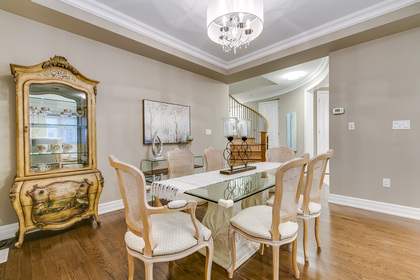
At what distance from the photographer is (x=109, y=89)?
2846 mm

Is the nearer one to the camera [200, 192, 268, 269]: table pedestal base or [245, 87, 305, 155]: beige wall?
[200, 192, 268, 269]: table pedestal base

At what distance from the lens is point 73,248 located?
1866mm

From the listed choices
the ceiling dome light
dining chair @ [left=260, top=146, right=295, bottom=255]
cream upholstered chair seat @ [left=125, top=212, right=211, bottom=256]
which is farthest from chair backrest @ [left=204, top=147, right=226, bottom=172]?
the ceiling dome light

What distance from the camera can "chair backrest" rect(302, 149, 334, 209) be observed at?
1.52m

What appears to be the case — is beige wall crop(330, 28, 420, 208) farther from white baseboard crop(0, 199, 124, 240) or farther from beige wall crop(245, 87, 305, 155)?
white baseboard crop(0, 199, 124, 240)

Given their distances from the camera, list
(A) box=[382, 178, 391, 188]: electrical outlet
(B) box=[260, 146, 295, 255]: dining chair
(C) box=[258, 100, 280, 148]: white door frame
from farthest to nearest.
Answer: (C) box=[258, 100, 280, 148]: white door frame → (B) box=[260, 146, 295, 255]: dining chair → (A) box=[382, 178, 391, 188]: electrical outlet

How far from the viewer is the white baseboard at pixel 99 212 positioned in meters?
2.06

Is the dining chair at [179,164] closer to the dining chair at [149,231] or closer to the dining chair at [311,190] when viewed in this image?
the dining chair at [149,231]

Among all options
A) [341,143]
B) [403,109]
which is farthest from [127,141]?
[403,109]

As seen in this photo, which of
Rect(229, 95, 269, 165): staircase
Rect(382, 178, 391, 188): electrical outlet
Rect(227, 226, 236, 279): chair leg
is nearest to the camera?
Rect(227, 226, 236, 279): chair leg

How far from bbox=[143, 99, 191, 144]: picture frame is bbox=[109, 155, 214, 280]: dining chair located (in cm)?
217

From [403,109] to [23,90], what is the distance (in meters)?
4.65

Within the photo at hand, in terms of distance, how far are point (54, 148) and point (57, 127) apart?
258mm

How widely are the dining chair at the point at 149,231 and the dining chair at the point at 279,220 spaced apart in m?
0.29
